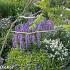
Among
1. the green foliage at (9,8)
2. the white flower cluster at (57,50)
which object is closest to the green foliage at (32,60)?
the white flower cluster at (57,50)

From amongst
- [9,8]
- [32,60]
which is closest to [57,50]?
[32,60]

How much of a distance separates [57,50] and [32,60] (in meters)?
0.42

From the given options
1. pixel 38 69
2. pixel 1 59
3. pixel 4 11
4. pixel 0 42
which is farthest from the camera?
pixel 4 11

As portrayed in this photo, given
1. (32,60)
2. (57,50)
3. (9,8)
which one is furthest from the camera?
(9,8)

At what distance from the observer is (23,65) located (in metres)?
4.27

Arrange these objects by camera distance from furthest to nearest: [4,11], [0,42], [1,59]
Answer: [4,11], [0,42], [1,59]

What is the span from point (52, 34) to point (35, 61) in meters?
0.61

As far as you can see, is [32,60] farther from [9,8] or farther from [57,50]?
[9,8]

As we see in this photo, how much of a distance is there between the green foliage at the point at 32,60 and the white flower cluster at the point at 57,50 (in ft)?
0.34

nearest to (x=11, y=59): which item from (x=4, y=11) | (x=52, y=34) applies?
(x=52, y=34)

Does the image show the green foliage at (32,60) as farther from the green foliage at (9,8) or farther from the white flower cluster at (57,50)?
the green foliage at (9,8)

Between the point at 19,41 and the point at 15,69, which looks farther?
the point at 19,41

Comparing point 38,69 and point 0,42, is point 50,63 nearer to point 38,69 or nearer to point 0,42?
point 38,69

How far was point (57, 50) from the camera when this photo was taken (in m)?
4.43
